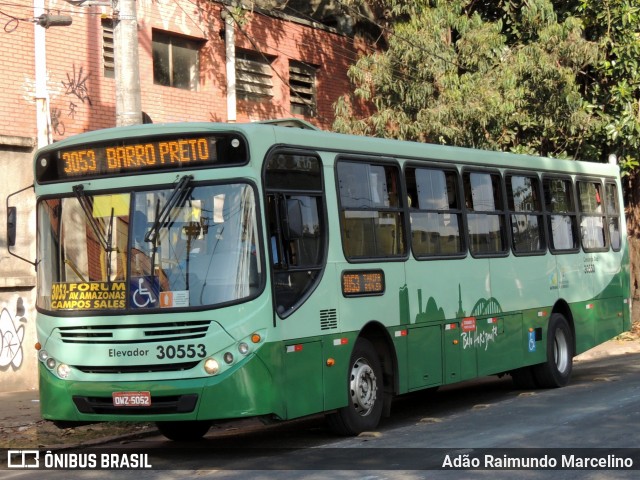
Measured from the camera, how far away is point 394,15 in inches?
883

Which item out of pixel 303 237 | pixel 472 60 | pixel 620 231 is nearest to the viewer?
pixel 303 237

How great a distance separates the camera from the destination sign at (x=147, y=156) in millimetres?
10484

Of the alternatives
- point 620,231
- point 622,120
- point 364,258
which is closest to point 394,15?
point 622,120

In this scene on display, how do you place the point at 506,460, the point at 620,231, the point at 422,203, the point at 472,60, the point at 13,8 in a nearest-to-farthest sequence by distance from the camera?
the point at 506,460, the point at 422,203, the point at 13,8, the point at 620,231, the point at 472,60

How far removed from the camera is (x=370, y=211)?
40.3 feet

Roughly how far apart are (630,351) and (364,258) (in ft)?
41.5

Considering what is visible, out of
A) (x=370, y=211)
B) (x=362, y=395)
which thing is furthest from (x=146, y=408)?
(x=370, y=211)

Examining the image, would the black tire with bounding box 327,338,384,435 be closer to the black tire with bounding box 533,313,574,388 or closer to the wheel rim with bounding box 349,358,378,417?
the wheel rim with bounding box 349,358,378,417

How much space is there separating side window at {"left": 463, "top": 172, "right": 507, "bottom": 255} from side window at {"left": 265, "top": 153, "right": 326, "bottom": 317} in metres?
3.37

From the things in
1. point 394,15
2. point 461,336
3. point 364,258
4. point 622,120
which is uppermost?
point 394,15

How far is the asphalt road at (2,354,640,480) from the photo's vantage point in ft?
31.6

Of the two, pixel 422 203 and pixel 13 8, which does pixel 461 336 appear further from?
pixel 13 8

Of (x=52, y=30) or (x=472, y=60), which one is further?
(x=472, y=60)

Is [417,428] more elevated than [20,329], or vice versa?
[20,329]
